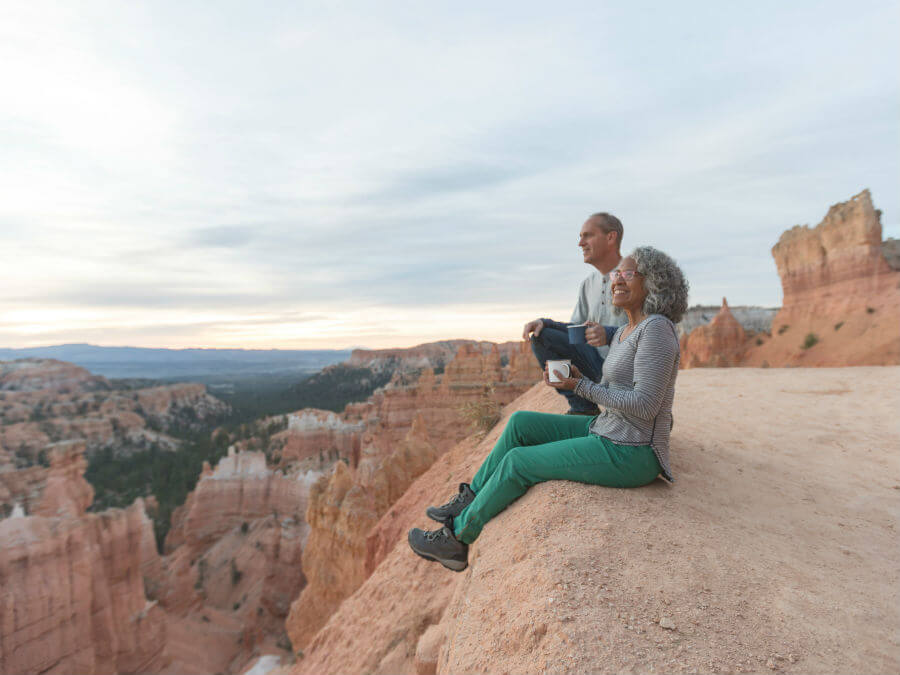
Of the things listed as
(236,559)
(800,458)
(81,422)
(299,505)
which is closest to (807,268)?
(800,458)

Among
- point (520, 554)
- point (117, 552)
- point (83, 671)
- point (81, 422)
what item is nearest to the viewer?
point (520, 554)

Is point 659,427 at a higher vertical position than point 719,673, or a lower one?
higher

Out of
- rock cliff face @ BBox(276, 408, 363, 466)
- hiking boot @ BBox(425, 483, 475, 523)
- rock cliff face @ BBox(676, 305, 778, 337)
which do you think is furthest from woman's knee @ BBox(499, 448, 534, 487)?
rock cliff face @ BBox(676, 305, 778, 337)

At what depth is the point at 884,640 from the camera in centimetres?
188

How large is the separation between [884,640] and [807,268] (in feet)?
95.9

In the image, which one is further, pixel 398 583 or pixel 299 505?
pixel 299 505

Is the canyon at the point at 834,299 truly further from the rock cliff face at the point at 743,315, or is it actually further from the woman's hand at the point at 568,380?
the rock cliff face at the point at 743,315

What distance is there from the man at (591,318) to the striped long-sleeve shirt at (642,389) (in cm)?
32

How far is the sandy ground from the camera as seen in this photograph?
1.72 meters

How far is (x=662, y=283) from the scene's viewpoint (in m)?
2.79

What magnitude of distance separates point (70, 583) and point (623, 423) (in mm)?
17180

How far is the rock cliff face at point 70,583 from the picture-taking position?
39.7ft

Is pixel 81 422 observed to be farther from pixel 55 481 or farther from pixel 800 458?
pixel 800 458

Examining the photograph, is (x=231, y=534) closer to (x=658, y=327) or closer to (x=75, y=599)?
(x=75, y=599)
